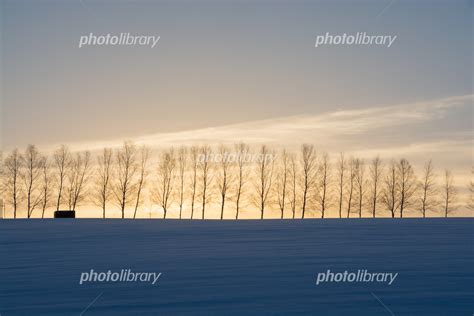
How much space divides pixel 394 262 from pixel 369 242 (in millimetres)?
6393

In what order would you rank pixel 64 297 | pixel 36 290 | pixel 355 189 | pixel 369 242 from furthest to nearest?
pixel 355 189 < pixel 369 242 < pixel 36 290 < pixel 64 297

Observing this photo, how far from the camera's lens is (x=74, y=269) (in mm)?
14930

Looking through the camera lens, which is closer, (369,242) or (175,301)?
(175,301)

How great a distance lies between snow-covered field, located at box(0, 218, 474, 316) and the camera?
9852mm

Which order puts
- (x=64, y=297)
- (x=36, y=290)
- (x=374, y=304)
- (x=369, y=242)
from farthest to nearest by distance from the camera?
(x=369, y=242) < (x=36, y=290) < (x=64, y=297) < (x=374, y=304)

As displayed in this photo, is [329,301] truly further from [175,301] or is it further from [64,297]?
[64,297]

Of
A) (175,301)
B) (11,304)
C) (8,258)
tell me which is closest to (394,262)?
(175,301)

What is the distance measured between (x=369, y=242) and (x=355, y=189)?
6026 centimetres

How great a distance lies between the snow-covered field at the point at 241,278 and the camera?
9.85 meters

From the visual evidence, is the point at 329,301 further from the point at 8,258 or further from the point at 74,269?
the point at 8,258

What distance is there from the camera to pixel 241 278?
504 inches

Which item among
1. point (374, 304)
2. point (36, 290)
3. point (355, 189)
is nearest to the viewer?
point (374, 304)

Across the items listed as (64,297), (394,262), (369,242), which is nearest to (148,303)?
(64,297)

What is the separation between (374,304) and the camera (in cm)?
1001
